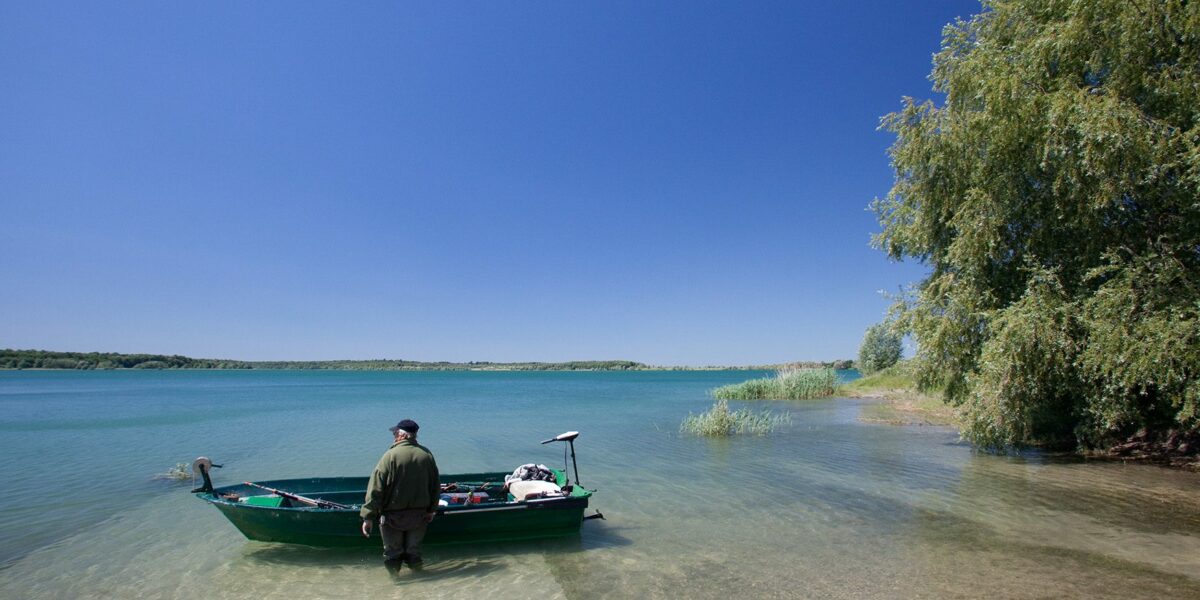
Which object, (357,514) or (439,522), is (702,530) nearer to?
(439,522)

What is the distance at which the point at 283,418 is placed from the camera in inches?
1261

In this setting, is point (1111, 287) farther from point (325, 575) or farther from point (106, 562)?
point (106, 562)

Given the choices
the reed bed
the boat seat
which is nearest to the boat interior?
the boat seat

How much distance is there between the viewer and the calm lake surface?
7449 mm

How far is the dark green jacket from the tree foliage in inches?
486

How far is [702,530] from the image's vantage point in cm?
995

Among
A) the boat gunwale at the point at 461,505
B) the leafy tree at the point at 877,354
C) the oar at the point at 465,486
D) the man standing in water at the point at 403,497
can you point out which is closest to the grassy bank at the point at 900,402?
the leafy tree at the point at 877,354

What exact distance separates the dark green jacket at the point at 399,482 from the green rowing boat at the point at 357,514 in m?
0.76

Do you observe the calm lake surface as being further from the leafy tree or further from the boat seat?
the leafy tree

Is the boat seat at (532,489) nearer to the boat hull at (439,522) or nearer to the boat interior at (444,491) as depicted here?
the boat interior at (444,491)

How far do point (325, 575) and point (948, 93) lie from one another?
58.6 feet

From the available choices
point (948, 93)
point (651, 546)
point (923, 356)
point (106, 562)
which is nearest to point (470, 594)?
point (651, 546)

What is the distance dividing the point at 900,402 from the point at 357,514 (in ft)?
118

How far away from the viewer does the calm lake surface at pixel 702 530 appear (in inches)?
293
